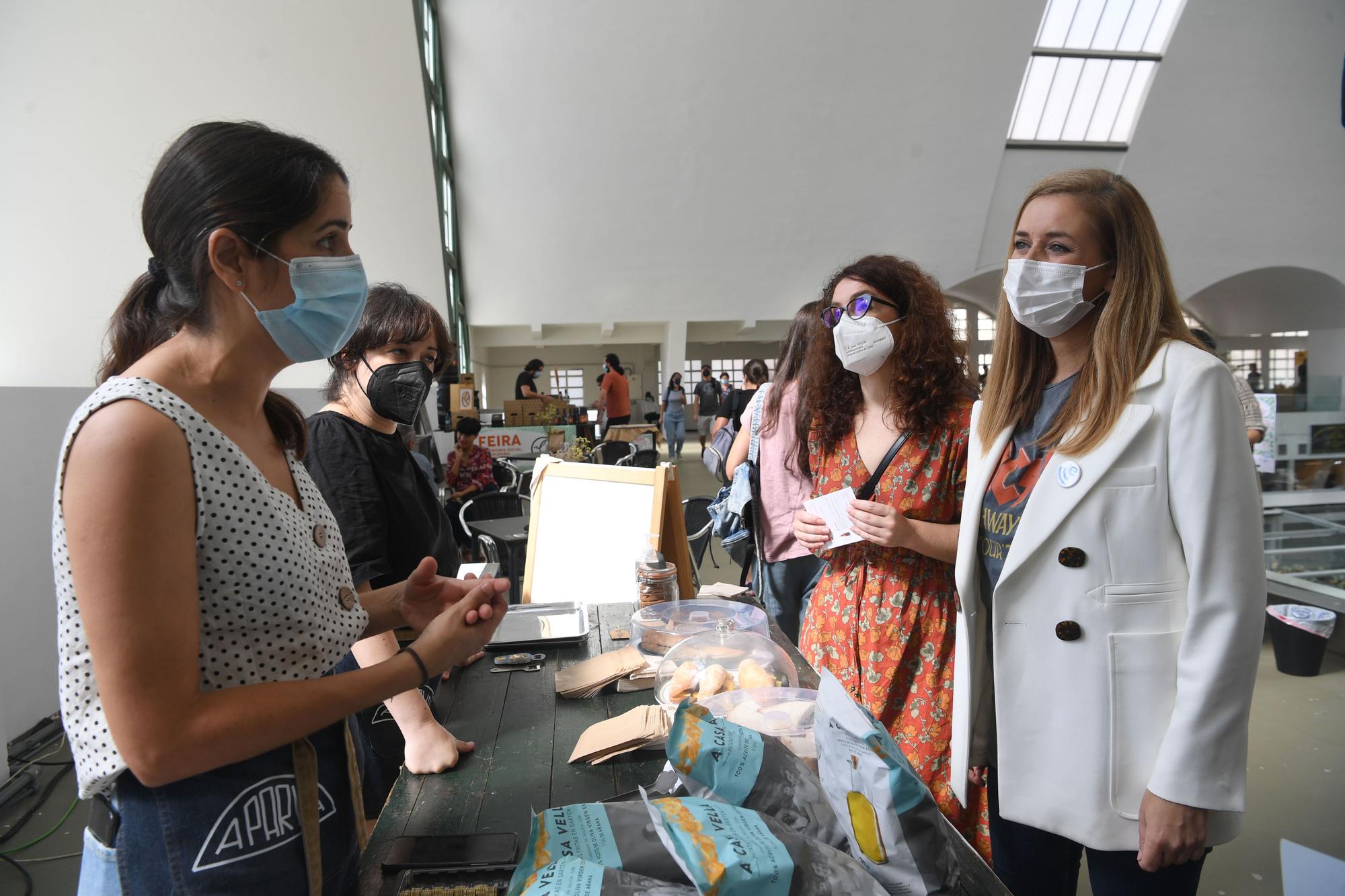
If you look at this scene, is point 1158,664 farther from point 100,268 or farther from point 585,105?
point 585,105

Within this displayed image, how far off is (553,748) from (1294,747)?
10.8 feet

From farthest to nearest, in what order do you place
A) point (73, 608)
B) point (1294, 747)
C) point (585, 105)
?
point (585, 105) → point (1294, 747) → point (73, 608)

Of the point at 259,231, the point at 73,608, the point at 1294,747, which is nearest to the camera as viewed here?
the point at 73,608

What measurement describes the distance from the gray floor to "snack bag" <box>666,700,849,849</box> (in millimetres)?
1976

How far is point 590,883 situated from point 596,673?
35.0 inches

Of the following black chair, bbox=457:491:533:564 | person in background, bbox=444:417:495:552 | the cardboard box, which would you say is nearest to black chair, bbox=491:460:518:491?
person in background, bbox=444:417:495:552

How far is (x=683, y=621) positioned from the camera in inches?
67.8

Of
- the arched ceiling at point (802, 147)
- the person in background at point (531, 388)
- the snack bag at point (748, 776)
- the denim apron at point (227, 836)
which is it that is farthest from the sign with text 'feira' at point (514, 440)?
the snack bag at point (748, 776)

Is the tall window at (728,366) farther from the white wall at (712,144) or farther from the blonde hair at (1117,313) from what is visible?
the blonde hair at (1117,313)

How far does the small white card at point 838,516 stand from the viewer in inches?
71.0

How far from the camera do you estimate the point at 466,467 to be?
5.86m

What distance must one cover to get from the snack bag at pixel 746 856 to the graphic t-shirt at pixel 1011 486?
2.58 feet

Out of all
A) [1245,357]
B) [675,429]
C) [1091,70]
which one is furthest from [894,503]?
[1245,357]

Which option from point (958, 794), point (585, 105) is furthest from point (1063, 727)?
point (585, 105)
